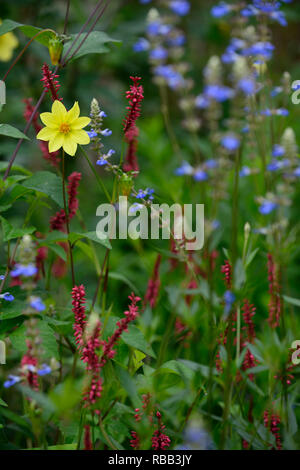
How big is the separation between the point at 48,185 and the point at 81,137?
0.47ft

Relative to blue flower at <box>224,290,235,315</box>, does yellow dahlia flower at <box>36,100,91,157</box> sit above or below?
above

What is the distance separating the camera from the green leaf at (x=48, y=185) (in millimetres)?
1067

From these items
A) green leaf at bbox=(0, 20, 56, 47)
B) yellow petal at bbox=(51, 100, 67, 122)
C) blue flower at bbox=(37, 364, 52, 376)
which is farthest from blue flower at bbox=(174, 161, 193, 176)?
blue flower at bbox=(37, 364, 52, 376)

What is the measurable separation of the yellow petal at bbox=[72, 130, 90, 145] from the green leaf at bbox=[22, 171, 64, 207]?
0.13 metres

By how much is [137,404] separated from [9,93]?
6.80 feet

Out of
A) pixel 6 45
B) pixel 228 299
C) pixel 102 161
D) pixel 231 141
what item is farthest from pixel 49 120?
pixel 6 45

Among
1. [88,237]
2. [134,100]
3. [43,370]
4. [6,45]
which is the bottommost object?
[43,370]

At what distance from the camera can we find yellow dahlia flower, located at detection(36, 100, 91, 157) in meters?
1.00

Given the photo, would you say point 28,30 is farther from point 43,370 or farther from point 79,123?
point 43,370

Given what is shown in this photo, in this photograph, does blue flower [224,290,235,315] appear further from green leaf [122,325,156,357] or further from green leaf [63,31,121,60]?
green leaf [63,31,121,60]

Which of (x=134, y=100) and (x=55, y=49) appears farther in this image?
(x=55, y=49)

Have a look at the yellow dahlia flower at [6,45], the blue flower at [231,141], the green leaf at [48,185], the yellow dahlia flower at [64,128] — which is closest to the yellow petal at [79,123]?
the yellow dahlia flower at [64,128]

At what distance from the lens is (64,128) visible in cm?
101

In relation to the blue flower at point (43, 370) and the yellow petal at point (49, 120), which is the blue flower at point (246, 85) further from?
the blue flower at point (43, 370)
